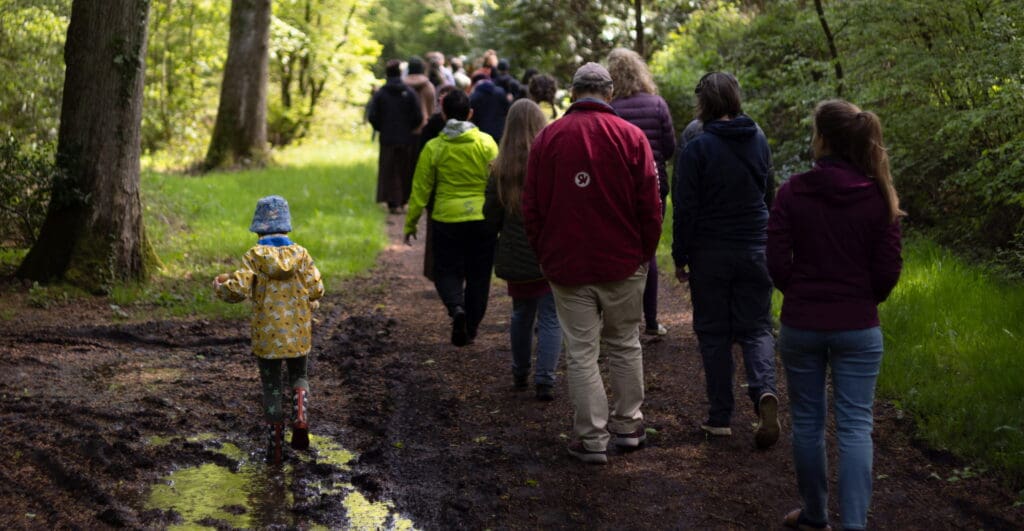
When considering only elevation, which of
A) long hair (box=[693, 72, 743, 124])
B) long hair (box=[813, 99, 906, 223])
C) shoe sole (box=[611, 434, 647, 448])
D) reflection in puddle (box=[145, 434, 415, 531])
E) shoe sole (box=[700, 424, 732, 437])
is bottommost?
reflection in puddle (box=[145, 434, 415, 531])

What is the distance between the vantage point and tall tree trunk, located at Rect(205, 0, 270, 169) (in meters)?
21.8

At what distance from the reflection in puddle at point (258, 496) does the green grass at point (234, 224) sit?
14.8 ft

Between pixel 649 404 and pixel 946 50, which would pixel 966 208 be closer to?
pixel 946 50

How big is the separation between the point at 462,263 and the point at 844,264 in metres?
4.62

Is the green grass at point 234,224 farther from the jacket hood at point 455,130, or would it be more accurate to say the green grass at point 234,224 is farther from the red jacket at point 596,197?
the red jacket at point 596,197

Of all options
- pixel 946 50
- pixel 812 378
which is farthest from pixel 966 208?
pixel 812 378

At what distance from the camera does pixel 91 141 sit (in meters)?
10.4

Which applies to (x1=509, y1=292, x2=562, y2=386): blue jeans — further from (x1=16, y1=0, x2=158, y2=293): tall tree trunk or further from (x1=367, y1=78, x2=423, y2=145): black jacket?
(x1=367, y1=78, x2=423, y2=145): black jacket

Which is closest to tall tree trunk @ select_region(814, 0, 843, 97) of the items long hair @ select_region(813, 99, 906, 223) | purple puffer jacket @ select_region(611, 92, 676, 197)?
purple puffer jacket @ select_region(611, 92, 676, 197)

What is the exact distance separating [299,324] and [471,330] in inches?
125

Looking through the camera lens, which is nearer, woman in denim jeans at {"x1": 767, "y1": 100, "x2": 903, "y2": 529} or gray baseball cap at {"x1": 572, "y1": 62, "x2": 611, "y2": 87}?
woman in denim jeans at {"x1": 767, "y1": 100, "x2": 903, "y2": 529}

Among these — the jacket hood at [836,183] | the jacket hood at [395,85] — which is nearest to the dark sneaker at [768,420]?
the jacket hood at [836,183]

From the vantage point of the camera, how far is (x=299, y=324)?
20.5 feet

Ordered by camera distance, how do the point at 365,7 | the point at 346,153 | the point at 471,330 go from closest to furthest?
the point at 471,330
the point at 346,153
the point at 365,7
